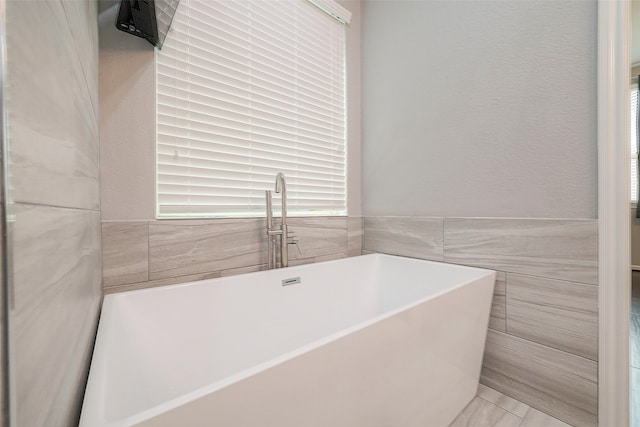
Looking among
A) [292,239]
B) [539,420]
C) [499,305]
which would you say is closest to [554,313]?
[499,305]

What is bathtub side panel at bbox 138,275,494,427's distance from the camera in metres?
0.50

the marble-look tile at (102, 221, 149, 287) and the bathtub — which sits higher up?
the marble-look tile at (102, 221, 149, 287)

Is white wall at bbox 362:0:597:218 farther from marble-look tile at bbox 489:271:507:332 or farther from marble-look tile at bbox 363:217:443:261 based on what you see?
marble-look tile at bbox 489:271:507:332

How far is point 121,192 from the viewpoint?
113 cm

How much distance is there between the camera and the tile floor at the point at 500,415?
3.82 ft

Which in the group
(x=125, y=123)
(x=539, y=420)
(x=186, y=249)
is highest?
(x=125, y=123)

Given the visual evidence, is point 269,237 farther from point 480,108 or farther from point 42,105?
point 480,108

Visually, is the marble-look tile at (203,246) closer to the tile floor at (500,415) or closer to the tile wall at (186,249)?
the tile wall at (186,249)

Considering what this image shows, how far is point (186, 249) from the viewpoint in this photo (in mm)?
1276

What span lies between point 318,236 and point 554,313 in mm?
→ 1207

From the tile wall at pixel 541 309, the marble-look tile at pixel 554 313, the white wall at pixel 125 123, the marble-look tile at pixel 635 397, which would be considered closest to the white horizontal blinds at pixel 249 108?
the white wall at pixel 125 123

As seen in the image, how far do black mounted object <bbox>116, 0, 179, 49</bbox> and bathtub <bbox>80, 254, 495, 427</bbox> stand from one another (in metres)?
1.01

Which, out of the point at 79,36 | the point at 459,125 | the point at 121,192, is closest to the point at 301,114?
the point at 459,125

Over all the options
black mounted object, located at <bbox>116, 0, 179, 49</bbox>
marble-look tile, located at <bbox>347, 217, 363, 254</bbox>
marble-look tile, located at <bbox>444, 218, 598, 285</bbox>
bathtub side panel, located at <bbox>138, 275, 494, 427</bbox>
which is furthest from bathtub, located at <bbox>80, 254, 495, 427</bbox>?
black mounted object, located at <bbox>116, 0, 179, 49</bbox>
